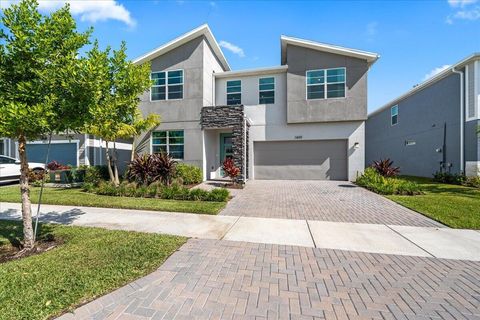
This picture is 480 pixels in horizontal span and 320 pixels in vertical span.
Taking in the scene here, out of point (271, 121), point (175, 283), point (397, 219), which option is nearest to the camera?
point (175, 283)

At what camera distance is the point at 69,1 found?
4.35 m

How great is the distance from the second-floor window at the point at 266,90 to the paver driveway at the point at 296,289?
12881 mm

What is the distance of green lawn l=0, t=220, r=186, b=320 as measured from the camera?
282 centimetres

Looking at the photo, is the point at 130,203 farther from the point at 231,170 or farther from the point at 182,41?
the point at 182,41

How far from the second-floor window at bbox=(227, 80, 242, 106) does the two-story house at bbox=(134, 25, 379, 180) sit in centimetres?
7

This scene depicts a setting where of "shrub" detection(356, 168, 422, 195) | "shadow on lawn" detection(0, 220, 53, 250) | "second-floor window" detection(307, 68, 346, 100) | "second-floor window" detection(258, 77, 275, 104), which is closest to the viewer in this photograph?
"shadow on lawn" detection(0, 220, 53, 250)

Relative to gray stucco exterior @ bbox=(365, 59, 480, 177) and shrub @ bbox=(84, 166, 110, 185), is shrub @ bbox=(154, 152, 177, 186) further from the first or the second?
gray stucco exterior @ bbox=(365, 59, 480, 177)

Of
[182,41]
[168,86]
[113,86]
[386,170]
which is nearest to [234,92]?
[168,86]

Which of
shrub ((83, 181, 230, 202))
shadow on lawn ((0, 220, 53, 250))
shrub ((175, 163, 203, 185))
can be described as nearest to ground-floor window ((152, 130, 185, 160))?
shrub ((175, 163, 203, 185))

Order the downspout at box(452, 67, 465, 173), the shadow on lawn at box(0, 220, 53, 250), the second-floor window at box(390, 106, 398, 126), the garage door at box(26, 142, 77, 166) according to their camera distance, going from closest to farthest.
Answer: the shadow on lawn at box(0, 220, 53, 250)
the downspout at box(452, 67, 465, 173)
the garage door at box(26, 142, 77, 166)
the second-floor window at box(390, 106, 398, 126)

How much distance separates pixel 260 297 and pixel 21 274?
3.53 metres

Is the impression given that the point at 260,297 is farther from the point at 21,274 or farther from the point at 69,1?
the point at 69,1

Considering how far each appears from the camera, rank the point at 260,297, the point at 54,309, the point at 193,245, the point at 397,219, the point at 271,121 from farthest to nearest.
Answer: the point at 271,121
the point at 397,219
the point at 193,245
the point at 260,297
the point at 54,309

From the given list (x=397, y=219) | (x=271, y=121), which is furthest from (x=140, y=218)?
(x=271, y=121)
